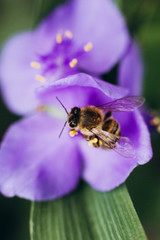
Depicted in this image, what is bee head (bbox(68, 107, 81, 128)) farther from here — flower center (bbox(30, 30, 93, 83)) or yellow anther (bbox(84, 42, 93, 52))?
yellow anther (bbox(84, 42, 93, 52))

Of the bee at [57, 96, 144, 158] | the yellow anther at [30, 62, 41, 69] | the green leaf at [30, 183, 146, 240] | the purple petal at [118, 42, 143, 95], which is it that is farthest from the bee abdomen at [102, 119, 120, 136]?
the yellow anther at [30, 62, 41, 69]

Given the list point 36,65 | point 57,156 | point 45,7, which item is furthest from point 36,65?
point 57,156

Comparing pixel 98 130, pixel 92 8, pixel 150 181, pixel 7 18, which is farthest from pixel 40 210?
pixel 7 18

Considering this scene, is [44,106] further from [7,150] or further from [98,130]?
[98,130]

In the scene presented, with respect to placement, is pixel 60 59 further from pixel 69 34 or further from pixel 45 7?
pixel 45 7

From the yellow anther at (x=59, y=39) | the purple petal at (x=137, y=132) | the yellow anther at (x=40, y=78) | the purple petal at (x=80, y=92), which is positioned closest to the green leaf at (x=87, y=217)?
the purple petal at (x=137, y=132)
